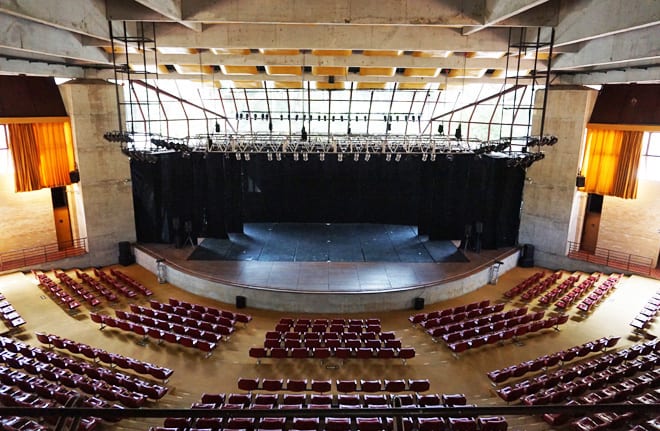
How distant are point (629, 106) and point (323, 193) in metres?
17.2

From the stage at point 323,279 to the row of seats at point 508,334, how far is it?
4.02 metres

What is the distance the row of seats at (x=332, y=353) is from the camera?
15773mm

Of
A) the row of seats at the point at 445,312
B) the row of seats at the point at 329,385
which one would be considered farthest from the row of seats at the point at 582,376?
the row of seats at the point at 445,312

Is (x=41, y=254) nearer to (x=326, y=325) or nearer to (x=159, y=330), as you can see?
(x=159, y=330)

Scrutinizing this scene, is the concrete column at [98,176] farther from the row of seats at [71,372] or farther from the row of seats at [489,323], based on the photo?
the row of seats at [489,323]

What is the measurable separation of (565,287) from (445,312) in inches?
272

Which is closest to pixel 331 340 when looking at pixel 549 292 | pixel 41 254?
pixel 549 292

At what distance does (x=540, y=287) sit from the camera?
862 inches

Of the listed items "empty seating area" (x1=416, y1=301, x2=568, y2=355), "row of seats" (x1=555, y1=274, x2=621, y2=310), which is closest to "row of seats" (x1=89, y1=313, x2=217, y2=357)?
"empty seating area" (x1=416, y1=301, x2=568, y2=355)

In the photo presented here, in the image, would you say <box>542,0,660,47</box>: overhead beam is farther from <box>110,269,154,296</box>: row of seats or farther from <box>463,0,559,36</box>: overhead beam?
<box>110,269,154,296</box>: row of seats

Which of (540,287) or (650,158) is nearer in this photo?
(540,287)

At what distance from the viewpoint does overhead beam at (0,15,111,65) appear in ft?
40.5

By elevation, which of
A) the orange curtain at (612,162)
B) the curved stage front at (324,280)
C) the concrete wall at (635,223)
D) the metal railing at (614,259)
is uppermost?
the orange curtain at (612,162)

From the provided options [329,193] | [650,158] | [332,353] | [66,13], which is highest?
[66,13]
